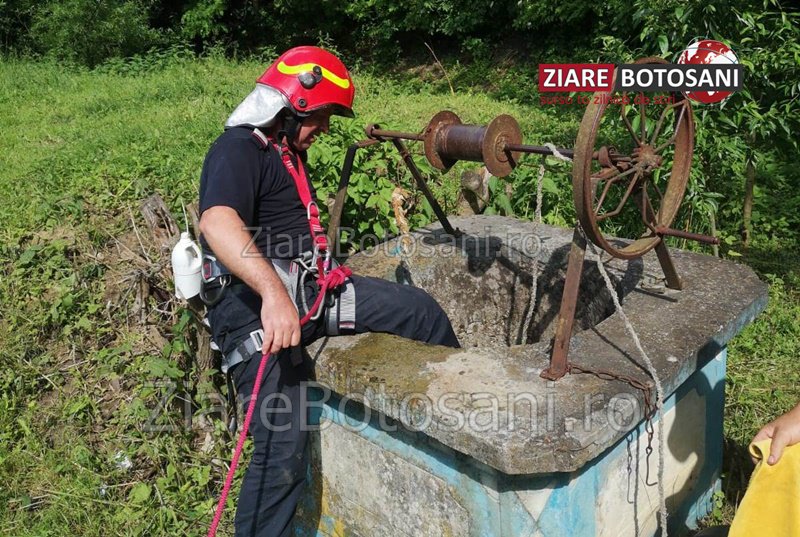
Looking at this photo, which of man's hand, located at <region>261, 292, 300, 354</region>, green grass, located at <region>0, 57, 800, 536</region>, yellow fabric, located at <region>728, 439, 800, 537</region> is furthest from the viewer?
green grass, located at <region>0, 57, 800, 536</region>

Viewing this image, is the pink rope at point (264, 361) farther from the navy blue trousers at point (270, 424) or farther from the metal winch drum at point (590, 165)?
the metal winch drum at point (590, 165)

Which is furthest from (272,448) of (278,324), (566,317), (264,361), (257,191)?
(566,317)

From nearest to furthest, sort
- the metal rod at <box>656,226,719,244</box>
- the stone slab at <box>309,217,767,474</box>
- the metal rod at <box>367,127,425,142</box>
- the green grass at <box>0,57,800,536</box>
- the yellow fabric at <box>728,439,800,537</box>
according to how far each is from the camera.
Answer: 1. the yellow fabric at <box>728,439,800,537</box>
2. the stone slab at <box>309,217,767,474</box>
3. the metal rod at <box>656,226,719,244</box>
4. the metal rod at <box>367,127,425,142</box>
5. the green grass at <box>0,57,800,536</box>

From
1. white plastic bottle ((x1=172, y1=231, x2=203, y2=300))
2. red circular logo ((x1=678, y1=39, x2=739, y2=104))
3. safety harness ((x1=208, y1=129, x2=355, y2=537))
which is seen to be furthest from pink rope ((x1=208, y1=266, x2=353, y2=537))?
red circular logo ((x1=678, y1=39, x2=739, y2=104))

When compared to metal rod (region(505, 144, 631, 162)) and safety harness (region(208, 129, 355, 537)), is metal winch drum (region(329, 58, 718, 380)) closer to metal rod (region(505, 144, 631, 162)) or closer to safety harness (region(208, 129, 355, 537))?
metal rod (region(505, 144, 631, 162))

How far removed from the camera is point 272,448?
2568 mm

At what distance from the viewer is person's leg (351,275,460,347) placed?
277cm

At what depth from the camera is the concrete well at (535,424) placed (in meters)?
2.07

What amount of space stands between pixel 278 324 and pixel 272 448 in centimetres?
56

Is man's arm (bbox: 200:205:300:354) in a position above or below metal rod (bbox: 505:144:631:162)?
below

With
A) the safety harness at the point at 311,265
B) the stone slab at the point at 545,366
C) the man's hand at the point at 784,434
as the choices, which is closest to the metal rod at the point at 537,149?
the stone slab at the point at 545,366

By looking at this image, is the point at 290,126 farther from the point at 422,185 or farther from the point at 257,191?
the point at 422,185

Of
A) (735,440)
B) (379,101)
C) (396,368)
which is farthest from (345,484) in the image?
(379,101)

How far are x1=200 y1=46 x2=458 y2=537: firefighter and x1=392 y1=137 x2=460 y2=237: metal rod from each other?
1.59 ft
